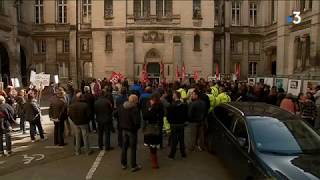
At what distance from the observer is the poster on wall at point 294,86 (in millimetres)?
19453

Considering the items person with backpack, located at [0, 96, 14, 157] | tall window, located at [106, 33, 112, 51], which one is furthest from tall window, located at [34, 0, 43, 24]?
person with backpack, located at [0, 96, 14, 157]

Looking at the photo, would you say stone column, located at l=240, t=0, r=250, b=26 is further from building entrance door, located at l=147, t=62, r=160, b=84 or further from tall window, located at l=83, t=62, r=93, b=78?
tall window, located at l=83, t=62, r=93, b=78

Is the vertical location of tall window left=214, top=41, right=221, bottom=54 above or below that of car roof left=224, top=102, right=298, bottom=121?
above

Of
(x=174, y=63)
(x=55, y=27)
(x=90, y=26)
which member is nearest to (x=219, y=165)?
(x=174, y=63)

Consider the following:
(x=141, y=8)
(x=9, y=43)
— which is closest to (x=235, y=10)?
(x=141, y=8)

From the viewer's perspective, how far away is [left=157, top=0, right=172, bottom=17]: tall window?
40.7 metres

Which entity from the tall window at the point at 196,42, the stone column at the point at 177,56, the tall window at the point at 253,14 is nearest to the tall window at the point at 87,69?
the stone column at the point at 177,56

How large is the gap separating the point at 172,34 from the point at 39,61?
17.0 meters

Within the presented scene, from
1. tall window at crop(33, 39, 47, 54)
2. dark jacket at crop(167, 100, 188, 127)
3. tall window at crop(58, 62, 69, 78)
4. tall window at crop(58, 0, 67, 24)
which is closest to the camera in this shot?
dark jacket at crop(167, 100, 188, 127)

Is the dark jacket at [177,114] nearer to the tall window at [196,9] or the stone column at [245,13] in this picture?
the tall window at [196,9]

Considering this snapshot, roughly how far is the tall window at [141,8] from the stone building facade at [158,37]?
109 mm

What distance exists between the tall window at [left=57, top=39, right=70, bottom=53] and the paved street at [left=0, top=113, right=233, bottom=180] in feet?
111

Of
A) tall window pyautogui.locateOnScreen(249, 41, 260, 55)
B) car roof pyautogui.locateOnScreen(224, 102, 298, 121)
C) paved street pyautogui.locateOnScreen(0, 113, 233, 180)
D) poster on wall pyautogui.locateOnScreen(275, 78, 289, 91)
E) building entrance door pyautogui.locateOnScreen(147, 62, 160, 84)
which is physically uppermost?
tall window pyautogui.locateOnScreen(249, 41, 260, 55)

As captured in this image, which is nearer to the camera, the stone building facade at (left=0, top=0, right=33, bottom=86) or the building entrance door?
the stone building facade at (left=0, top=0, right=33, bottom=86)
